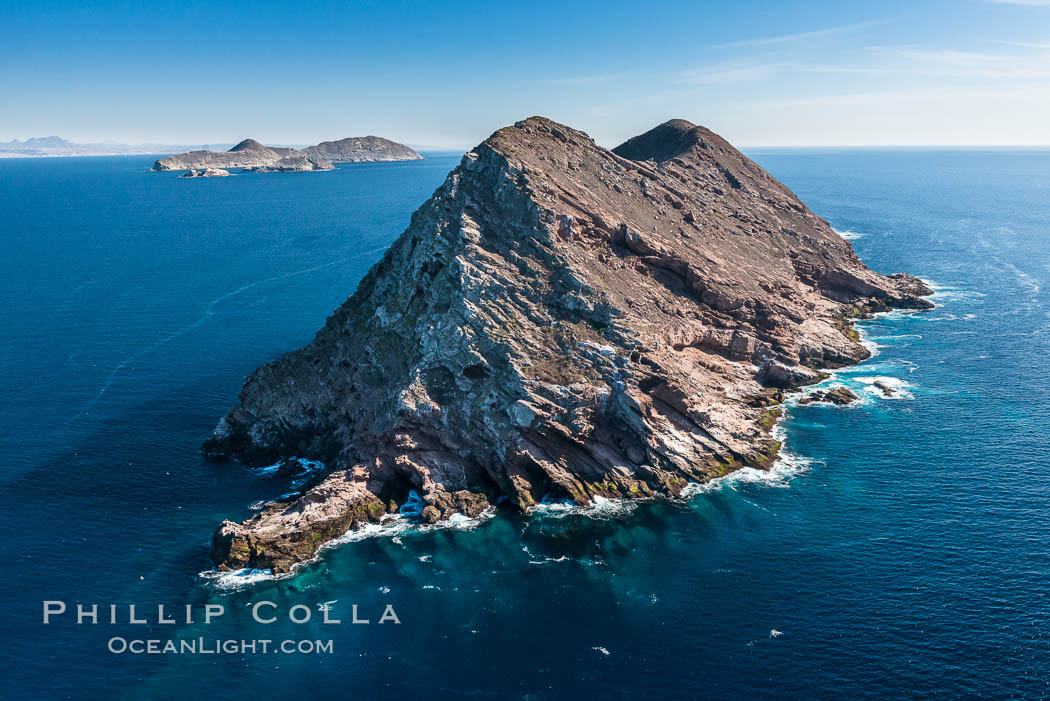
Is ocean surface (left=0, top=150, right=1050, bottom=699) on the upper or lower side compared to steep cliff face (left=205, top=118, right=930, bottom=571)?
lower

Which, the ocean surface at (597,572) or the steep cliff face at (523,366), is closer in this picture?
the ocean surface at (597,572)

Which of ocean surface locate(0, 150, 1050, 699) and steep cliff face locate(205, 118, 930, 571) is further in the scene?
steep cliff face locate(205, 118, 930, 571)

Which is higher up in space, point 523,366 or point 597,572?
point 523,366

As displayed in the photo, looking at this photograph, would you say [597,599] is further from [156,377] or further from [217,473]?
[156,377]

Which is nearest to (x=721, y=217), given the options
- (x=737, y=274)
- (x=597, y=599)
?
(x=737, y=274)

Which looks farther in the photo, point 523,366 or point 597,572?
point 523,366

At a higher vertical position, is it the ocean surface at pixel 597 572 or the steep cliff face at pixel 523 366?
the steep cliff face at pixel 523 366

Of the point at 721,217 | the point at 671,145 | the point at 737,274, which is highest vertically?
the point at 671,145

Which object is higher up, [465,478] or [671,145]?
[671,145]
